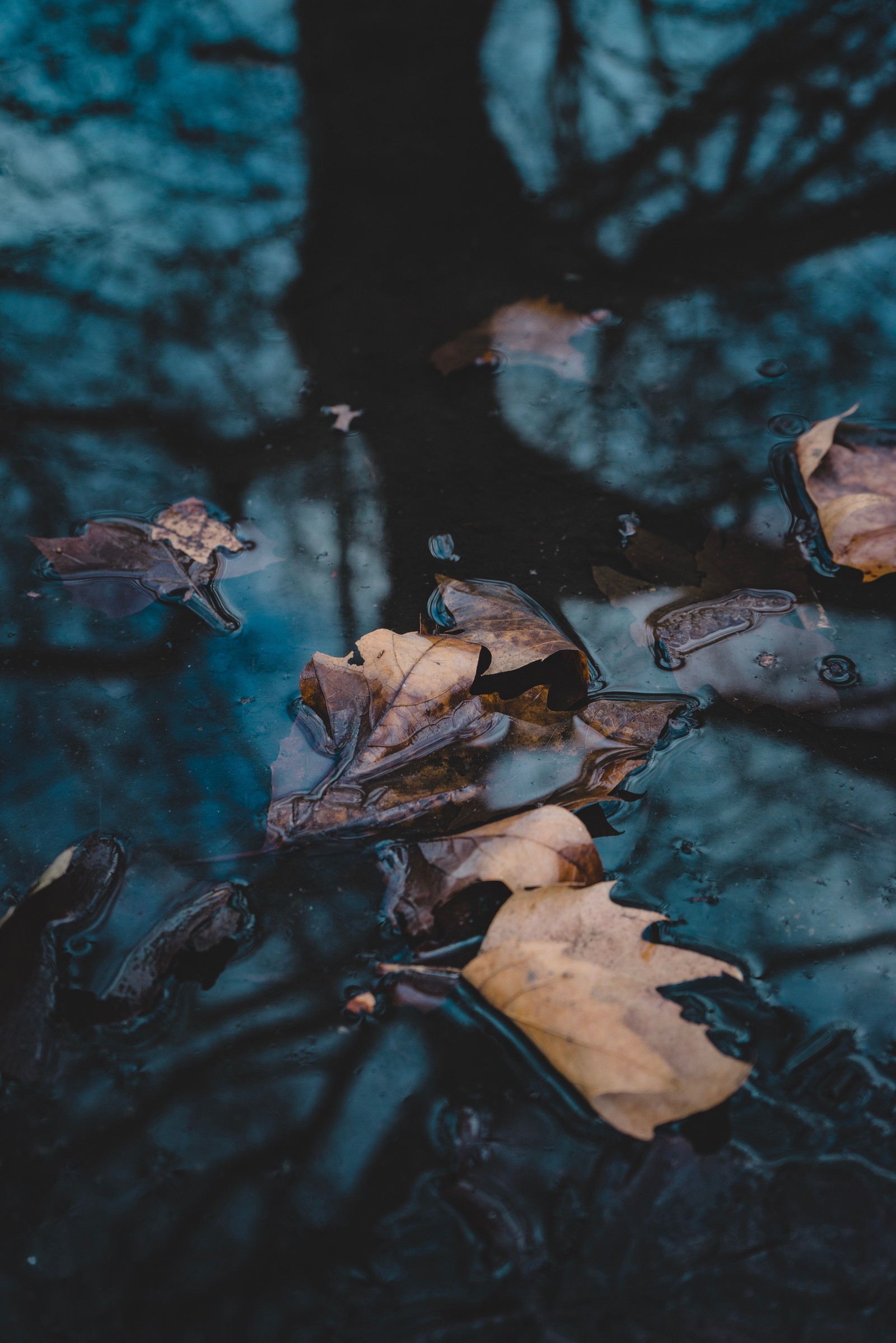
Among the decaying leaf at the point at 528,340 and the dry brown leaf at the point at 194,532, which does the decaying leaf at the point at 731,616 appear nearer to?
the decaying leaf at the point at 528,340

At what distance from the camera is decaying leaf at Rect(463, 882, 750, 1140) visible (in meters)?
0.95

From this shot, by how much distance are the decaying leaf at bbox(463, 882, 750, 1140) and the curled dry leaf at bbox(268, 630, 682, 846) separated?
0.20m

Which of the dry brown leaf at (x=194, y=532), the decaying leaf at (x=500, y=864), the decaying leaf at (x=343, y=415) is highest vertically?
the decaying leaf at (x=343, y=415)

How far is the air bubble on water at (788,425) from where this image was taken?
1881 mm

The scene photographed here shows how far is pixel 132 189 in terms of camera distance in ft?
8.21

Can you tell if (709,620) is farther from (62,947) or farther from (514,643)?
(62,947)

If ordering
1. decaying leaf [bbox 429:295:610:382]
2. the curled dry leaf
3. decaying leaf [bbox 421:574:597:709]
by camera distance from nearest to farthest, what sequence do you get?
1. the curled dry leaf
2. decaying leaf [bbox 421:574:597:709]
3. decaying leaf [bbox 429:295:610:382]

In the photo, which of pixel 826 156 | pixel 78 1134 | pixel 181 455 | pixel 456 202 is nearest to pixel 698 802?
pixel 78 1134

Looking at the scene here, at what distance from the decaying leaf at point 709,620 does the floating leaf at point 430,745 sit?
12 centimetres

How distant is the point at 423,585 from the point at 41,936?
854 mm

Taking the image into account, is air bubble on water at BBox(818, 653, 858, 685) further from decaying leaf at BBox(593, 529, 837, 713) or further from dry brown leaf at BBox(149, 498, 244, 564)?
dry brown leaf at BBox(149, 498, 244, 564)

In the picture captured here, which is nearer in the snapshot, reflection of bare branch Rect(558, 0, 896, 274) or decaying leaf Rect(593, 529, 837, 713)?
decaying leaf Rect(593, 529, 837, 713)

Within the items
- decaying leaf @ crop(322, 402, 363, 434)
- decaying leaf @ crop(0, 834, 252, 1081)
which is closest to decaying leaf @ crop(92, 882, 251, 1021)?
decaying leaf @ crop(0, 834, 252, 1081)

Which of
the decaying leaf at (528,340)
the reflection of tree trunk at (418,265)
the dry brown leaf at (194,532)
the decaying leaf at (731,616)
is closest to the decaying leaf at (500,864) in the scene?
the decaying leaf at (731,616)
